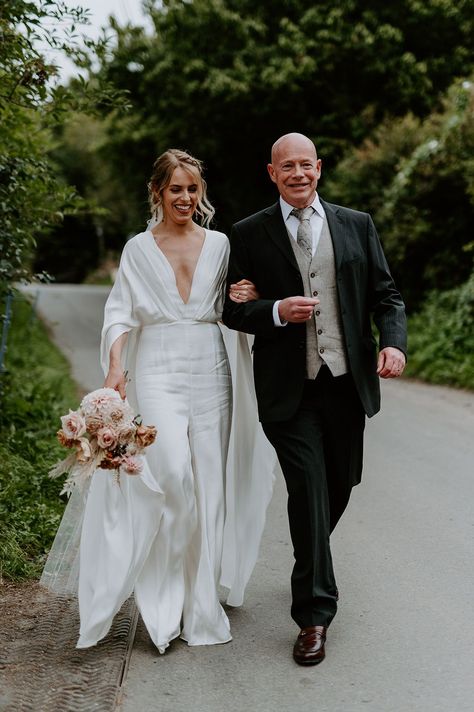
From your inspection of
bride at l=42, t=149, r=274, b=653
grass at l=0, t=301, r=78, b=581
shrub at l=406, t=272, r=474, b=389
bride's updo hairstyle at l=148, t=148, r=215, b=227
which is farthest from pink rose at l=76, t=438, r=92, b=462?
shrub at l=406, t=272, r=474, b=389

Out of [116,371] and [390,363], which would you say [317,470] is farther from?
[116,371]

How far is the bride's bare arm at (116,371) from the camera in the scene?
4.62 meters

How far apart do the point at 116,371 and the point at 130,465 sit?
0.62 metres

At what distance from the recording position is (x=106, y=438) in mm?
4168

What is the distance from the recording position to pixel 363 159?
18172 mm

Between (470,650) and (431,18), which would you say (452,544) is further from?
(431,18)

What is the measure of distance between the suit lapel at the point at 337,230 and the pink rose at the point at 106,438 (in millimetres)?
1316

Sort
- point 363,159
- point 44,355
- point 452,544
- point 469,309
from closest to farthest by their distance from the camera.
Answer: point 452,544, point 469,309, point 44,355, point 363,159

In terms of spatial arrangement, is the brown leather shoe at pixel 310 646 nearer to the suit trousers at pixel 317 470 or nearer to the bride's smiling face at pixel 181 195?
the suit trousers at pixel 317 470

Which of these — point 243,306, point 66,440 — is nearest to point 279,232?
point 243,306

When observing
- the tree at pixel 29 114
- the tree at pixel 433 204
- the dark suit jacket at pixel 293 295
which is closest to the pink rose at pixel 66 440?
the dark suit jacket at pixel 293 295

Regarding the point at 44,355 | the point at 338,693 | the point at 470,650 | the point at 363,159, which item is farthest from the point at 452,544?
the point at 363,159

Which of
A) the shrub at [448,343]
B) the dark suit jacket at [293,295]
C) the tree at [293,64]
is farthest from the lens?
the tree at [293,64]

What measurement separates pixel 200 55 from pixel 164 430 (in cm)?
1916
